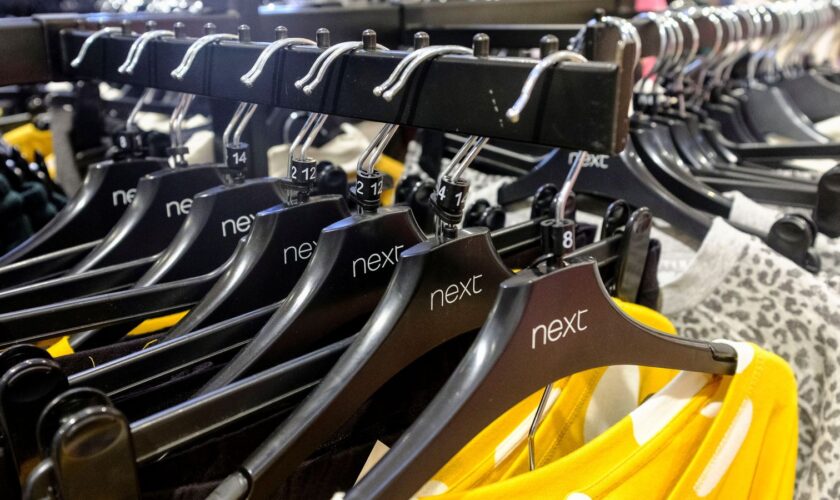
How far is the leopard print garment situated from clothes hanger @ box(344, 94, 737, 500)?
27cm

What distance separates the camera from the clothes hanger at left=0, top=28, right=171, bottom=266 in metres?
0.68

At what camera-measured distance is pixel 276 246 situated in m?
0.56

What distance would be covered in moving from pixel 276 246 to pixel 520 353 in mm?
231

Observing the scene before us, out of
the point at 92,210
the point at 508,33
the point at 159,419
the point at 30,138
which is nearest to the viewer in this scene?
the point at 159,419

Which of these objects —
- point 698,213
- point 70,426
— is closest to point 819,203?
point 698,213

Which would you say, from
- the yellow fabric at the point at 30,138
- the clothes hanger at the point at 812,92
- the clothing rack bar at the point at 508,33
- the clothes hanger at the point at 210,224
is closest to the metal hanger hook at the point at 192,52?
the clothes hanger at the point at 210,224

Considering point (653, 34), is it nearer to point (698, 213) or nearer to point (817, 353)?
point (698, 213)

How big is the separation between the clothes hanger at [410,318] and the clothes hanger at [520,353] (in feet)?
0.16

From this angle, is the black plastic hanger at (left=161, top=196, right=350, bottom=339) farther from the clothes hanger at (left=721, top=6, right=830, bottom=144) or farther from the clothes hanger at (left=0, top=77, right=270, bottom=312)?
the clothes hanger at (left=721, top=6, right=830, bottom=144)

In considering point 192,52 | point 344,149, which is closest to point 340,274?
point 192,52

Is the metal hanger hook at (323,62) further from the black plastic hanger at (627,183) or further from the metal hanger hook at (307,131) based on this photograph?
the black plastic hanger at (627,183)

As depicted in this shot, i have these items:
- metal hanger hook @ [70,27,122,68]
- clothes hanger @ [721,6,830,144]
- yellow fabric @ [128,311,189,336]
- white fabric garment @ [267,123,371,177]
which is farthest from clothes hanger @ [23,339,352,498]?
clothes hanger @ [721,6,830,144]

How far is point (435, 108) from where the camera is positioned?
46cm

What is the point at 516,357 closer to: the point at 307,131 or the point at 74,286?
the point at 307,131
